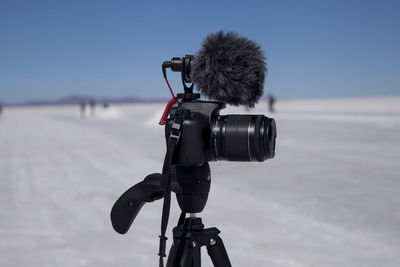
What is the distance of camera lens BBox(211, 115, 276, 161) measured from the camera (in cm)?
164

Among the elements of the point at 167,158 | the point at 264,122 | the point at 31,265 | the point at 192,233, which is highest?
the point at 264,122

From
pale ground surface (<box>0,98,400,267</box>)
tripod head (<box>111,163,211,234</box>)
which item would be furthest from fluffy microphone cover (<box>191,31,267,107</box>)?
pale ground surface (<box>0,98,400,267</box>)

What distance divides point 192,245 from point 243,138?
0.54m

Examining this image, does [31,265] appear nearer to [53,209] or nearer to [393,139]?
[53,209]

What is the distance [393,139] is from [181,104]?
9884 millimetres

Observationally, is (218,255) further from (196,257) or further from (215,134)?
(215,134)

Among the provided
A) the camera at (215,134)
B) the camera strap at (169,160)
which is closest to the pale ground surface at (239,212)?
Result: the camera at (215,134)

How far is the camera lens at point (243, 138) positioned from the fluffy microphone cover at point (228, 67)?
100mm

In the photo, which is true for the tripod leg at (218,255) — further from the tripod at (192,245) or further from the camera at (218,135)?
the camera at (218,135)

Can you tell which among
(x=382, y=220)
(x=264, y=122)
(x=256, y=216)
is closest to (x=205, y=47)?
(x=264, y=122)

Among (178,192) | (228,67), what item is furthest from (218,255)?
(228,67)

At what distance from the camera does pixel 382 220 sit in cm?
380

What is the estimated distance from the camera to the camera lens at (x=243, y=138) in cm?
164

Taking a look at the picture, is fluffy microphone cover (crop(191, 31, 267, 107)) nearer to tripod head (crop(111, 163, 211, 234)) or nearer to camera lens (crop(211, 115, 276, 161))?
camera lens (crop(211, 115, 276, 161))
